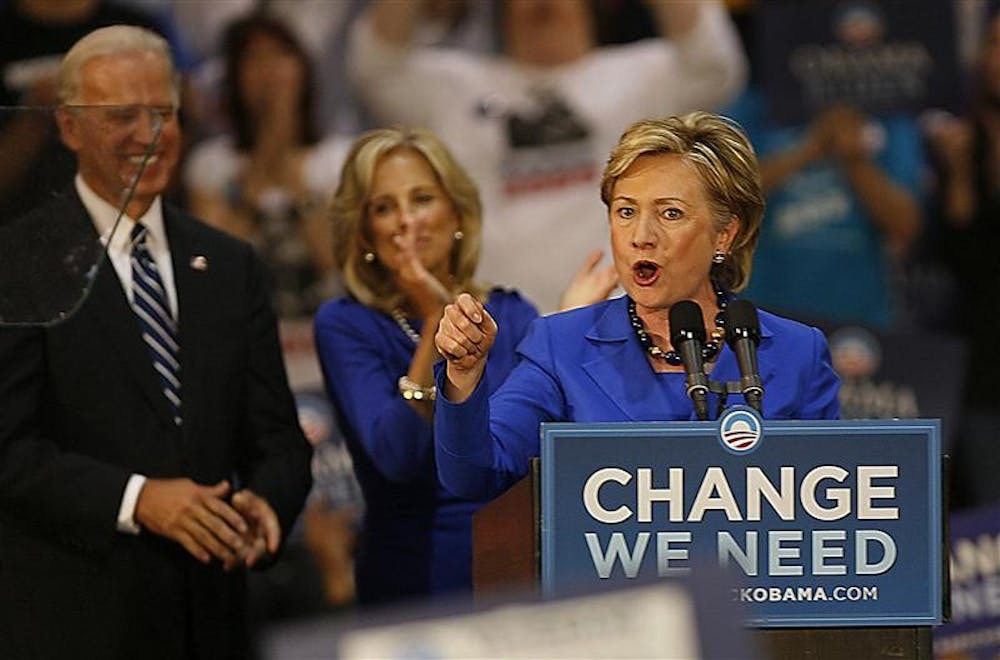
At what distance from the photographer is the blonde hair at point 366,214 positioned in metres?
4.33

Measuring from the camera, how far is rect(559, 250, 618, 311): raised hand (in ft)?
13.8

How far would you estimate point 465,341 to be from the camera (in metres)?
3.16

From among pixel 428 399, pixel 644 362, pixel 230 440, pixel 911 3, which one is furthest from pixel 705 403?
pixel 911 3

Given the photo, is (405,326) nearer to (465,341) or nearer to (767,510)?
(465,341)

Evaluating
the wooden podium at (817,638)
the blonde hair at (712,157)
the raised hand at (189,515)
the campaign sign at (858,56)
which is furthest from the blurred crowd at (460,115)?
the wooden podium at (817,638)

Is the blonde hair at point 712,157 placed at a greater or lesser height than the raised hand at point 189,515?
greater

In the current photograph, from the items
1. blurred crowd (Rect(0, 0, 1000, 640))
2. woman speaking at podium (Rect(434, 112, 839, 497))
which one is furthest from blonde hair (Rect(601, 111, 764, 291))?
blurred crowd (Rect(0, 0, 1000, 640))

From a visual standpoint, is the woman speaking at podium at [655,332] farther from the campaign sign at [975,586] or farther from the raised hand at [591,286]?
the campaign sign at [975,586]

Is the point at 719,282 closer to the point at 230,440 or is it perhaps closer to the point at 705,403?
the point at 705,403

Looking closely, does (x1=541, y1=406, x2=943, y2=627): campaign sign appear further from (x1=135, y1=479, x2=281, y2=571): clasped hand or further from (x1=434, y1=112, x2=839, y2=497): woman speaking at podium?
(x1=135, y1=479, x2=281, y2=571): clasped hand

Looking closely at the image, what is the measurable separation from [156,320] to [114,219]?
215mm

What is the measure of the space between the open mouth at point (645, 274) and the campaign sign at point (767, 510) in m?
0.46

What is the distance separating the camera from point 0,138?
3.83 m

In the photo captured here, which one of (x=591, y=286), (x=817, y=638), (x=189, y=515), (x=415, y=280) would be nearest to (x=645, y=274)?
(x=817, y=638)
